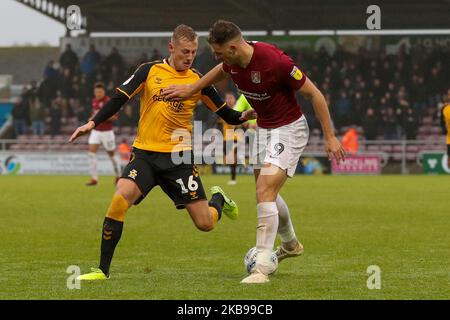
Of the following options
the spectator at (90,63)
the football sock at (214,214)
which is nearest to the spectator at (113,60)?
the spectator at (90,63)

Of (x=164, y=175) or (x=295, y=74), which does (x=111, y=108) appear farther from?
(x=295, y=74)

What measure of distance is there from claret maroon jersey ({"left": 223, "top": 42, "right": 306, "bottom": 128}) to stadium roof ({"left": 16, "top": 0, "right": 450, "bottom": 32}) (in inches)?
1161

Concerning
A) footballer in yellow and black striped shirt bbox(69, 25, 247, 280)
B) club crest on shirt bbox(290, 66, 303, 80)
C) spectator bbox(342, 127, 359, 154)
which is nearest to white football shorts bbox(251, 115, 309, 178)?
club crest on shirt bbox(290, 66, 303, 80)

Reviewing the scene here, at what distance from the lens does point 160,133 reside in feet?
Result: 28.4

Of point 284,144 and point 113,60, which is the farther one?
point 113,60

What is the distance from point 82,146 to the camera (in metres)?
38.9

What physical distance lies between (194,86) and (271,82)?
30.0 inches

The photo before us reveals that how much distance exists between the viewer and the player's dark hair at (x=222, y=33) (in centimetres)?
764

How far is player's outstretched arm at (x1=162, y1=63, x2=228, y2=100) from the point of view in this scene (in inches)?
322

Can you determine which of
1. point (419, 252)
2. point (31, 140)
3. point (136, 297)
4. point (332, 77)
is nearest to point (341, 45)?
point (332, 77)

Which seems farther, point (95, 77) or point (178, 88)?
point (95, 77)

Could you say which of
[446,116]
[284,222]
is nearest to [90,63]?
[446,116]

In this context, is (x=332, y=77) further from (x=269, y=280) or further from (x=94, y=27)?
(x=269, y=280)
